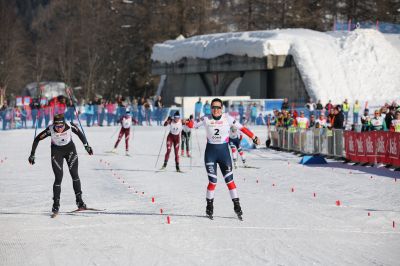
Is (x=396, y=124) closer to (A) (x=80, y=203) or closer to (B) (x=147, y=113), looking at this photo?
(A) (x=80, y=203)

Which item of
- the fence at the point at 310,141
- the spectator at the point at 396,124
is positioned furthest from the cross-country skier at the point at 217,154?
the fence at the point at 310,141

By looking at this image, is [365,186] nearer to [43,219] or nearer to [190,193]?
[190,193]

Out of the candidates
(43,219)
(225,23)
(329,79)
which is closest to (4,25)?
(225,23)

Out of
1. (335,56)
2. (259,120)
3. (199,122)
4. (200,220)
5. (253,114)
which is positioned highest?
(335,56)

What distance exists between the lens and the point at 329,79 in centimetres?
5662

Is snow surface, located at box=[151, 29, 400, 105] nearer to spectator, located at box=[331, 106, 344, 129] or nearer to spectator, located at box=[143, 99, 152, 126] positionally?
spectator, located at box=[143, 99, 152, 126]

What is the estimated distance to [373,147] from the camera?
20922 millimetres

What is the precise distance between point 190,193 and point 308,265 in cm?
735

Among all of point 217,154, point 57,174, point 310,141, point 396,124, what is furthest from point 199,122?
point 310,141

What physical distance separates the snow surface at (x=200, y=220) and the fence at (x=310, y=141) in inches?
83.8

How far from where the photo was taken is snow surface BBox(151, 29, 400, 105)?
5559cm

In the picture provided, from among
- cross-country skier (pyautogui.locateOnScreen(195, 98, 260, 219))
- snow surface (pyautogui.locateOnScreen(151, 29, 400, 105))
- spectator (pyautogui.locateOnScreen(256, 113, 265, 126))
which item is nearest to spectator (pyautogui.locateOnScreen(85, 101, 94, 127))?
spectator (pyautogui.locateOnScreen(256, 113, 265, 126))

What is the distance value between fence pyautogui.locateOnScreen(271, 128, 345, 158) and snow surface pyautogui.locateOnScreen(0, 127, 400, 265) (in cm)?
213

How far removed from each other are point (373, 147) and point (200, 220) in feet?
34.4
